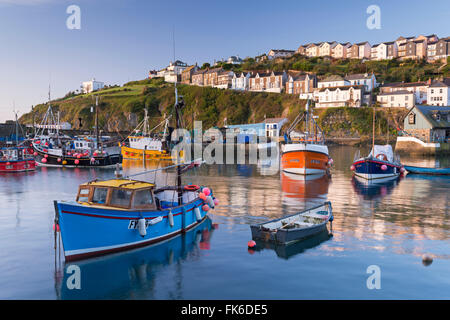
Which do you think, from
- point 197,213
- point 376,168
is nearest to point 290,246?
point 197,213

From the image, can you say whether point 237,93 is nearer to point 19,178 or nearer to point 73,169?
point 73,169

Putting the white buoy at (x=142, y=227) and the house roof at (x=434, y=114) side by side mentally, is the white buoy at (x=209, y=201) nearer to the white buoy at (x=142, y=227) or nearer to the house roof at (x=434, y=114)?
the white buoy at (x=142, y=227)

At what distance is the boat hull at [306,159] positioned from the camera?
47062mm

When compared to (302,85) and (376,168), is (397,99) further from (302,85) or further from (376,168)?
(376,168)

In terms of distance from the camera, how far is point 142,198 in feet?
59.0

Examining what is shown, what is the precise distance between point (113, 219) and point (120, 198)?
1331 mm

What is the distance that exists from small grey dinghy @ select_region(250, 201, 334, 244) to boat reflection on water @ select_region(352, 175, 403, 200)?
1244 cm

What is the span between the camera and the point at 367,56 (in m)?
163

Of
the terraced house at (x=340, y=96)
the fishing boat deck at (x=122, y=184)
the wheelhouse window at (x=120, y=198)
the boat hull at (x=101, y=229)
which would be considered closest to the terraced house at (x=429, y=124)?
the terraced house at (x=340, y=96)

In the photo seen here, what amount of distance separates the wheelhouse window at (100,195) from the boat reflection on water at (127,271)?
2529 mm

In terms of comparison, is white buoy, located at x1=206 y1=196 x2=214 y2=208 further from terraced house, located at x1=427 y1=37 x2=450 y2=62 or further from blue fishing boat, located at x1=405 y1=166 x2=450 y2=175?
terraced house, located at x1=427 y1=37 x2=450 y2=62
